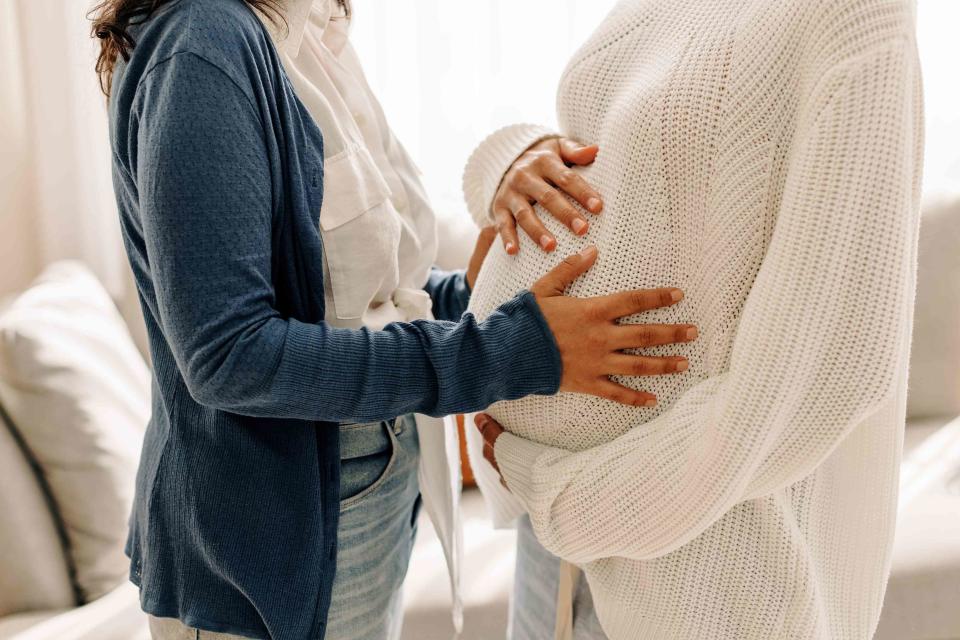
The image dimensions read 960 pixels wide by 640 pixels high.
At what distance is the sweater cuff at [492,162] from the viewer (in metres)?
0.98

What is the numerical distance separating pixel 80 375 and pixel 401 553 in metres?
0.79

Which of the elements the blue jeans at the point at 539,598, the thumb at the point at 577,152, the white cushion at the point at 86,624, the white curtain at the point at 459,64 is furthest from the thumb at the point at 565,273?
the white curtain at the point at 459,64

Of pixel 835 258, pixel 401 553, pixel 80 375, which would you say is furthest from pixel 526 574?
pixel 80 375

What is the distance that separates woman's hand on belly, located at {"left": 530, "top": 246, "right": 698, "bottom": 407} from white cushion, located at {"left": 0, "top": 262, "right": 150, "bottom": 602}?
3.36ft

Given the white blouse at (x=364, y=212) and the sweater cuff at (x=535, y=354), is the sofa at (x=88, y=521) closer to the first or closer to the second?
the white blouse at (x=364, y=212)

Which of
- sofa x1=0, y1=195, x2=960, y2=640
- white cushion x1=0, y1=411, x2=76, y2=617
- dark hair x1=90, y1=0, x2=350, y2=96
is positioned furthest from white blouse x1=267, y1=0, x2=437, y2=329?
white cushion x1=0, y1=411, x2=76, y2=617

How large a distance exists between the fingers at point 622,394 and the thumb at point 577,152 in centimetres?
23

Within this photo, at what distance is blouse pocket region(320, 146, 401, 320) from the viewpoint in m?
0.82

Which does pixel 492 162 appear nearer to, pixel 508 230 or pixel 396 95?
pixel 508 230

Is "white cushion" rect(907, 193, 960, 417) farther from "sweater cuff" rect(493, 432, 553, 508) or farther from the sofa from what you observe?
"sweater cuff" rect(493, 432, 553, 508)

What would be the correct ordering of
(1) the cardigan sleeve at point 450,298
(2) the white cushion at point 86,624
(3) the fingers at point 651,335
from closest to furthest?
(3) the fingers at point 651,335 → (1) the cardigan sleeve at point 450,298 → (2) the white cushion at point 86,624

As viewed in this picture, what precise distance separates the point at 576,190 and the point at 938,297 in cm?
153

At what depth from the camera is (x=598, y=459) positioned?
0.74m

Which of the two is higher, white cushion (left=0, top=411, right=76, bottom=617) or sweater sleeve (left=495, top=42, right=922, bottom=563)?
sweater sleeve (left=495, top=42, right=922, bottom=563)
